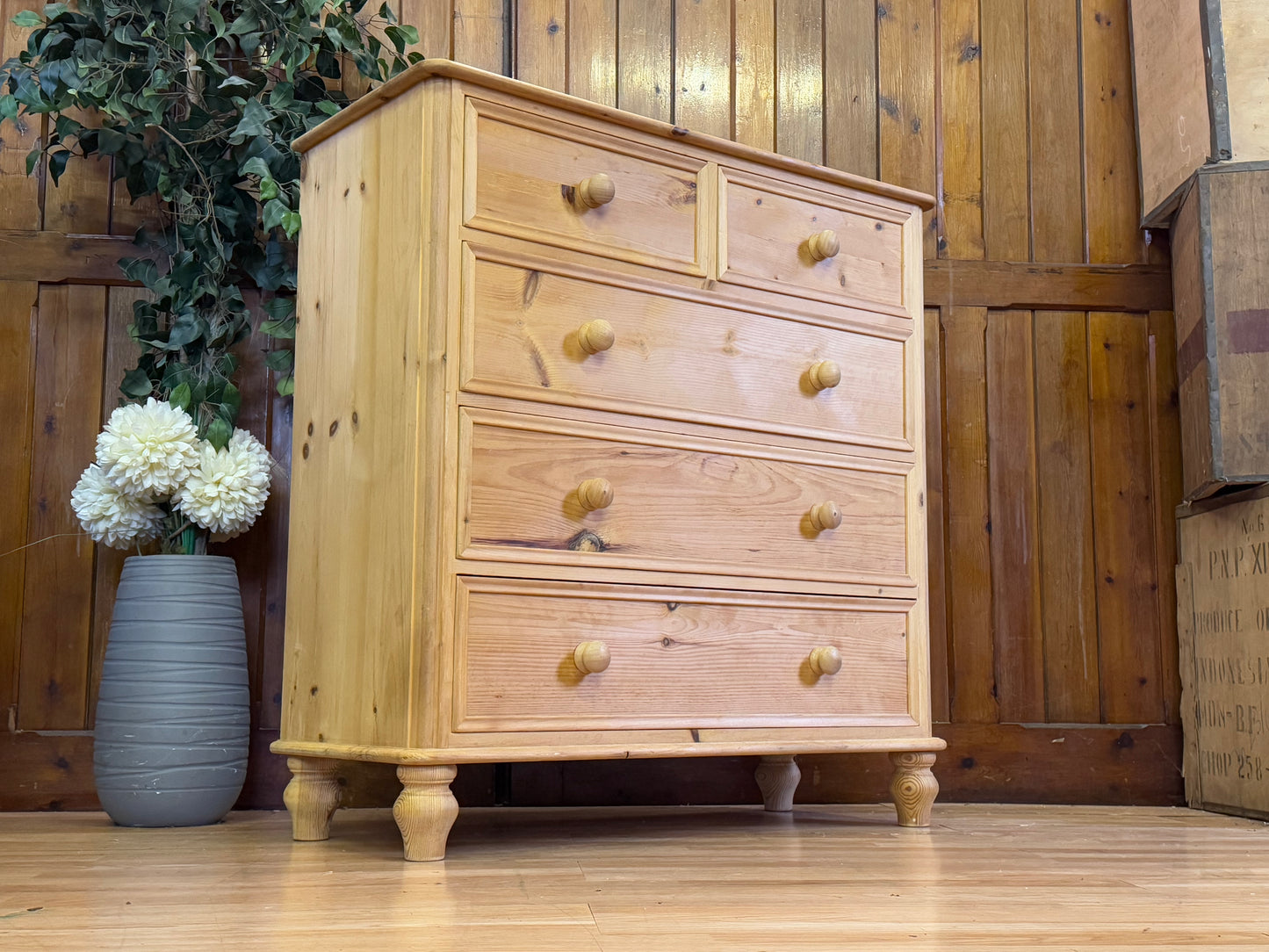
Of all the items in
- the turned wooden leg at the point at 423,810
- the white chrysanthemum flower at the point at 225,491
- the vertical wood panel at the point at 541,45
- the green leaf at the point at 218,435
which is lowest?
the turned wooden leg at the point at 423,810

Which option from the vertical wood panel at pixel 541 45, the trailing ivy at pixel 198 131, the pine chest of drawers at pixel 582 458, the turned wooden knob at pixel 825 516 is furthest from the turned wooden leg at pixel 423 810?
the vertical wood panel at pixel 541 45

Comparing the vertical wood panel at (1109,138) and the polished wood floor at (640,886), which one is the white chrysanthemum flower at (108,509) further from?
the vertical wood panel at (1109,138)

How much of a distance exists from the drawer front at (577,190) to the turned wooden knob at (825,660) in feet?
1.99

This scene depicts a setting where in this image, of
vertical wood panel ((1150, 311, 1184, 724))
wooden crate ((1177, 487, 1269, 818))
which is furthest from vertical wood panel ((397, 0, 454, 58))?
wooden crate ((1177, 487, 1269, 818))

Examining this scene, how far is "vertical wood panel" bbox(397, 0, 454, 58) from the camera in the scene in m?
2.47

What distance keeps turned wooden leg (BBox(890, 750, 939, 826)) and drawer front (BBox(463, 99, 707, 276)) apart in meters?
0.85

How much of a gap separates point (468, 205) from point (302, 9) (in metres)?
0.76

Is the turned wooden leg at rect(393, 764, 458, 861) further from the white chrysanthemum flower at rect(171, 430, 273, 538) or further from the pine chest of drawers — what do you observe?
the white chrysanthemum flower at rect(171, 430, 273, 538)

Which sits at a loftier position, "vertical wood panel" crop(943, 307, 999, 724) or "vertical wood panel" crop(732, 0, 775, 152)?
"vertical wood panel" crop(732, 0, 775, 152)

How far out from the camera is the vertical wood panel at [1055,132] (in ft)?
8.67

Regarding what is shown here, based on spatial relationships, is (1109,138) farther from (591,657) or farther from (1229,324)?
(591,657)

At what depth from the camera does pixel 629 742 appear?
169cm

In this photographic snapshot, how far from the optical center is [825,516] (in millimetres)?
1918

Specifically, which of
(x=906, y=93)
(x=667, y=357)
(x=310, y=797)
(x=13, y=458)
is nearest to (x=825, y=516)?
(x=667, y=357)
